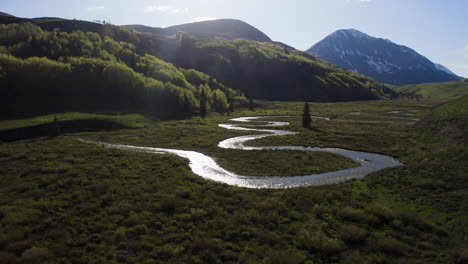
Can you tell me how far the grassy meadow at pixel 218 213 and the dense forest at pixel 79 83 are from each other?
69925 millimetres

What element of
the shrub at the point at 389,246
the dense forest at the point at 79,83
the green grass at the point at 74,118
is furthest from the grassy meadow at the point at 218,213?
the dense forest at the point at 79,83

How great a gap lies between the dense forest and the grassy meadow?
Result: 6993cm

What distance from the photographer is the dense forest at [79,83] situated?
105 m

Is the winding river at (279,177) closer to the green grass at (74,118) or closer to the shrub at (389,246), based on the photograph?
the shrub at (389,246)

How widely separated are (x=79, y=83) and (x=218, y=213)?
12544cm

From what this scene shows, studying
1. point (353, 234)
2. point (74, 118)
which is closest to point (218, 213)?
point (353, 234)

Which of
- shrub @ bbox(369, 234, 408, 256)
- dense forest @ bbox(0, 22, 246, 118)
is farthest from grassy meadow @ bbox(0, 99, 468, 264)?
dense forest @ bbox(0, 22, 246, 118)

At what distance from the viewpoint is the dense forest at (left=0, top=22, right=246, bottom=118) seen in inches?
4119

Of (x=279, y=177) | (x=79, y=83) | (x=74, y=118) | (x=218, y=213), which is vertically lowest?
(x=218, y=213)

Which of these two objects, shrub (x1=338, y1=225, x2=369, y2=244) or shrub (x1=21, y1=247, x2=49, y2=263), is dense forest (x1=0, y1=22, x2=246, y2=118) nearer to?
shrub (x1=21, y1=247, x2=49, y2=263)

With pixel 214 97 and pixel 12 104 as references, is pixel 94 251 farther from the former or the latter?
pixel 214 97

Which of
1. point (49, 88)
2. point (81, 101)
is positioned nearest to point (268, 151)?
point (81, 101)

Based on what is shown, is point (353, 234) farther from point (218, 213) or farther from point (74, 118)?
point (74, 118)

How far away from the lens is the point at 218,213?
28.3 meters
